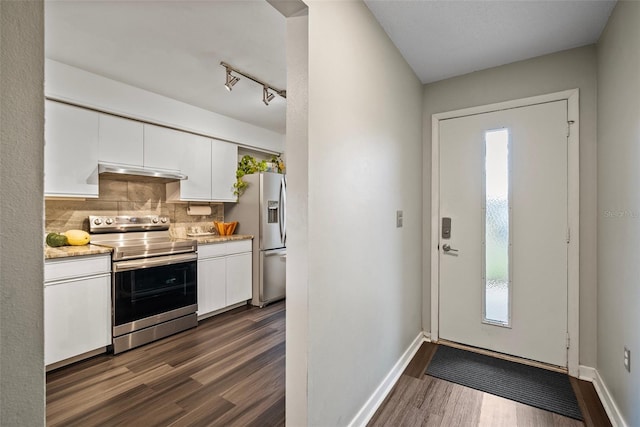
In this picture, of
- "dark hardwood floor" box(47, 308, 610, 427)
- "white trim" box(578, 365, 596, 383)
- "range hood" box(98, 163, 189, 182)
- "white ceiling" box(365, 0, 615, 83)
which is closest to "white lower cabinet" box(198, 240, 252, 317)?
"dark hardwood floor" box(47, 308, 610, 427)

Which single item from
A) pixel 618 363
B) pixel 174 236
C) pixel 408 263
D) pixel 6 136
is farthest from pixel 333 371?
pixel 174 236

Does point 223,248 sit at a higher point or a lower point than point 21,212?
lower

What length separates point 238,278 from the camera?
12.6 feet

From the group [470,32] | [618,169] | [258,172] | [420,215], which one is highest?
[470,32]

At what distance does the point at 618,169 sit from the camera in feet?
5.96

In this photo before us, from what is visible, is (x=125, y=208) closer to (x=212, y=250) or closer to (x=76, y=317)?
(x=212, y=250)

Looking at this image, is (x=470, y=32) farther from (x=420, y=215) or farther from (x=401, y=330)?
(x=401, y=330)

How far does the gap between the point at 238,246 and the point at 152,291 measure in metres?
1.13

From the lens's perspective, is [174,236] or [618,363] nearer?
[618,363]

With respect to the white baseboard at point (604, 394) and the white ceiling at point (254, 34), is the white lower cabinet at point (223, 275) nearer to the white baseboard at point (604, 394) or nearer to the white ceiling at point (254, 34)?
the white ceiling at point (254, 34)

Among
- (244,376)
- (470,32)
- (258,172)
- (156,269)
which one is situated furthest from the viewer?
(258,172)

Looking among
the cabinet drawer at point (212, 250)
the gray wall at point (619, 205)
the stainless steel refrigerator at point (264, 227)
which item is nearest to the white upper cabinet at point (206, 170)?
the stainless steel refrigerator at point (264, 227)

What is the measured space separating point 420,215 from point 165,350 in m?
2.61

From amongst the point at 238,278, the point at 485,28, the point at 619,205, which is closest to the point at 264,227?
the point at 238,278
